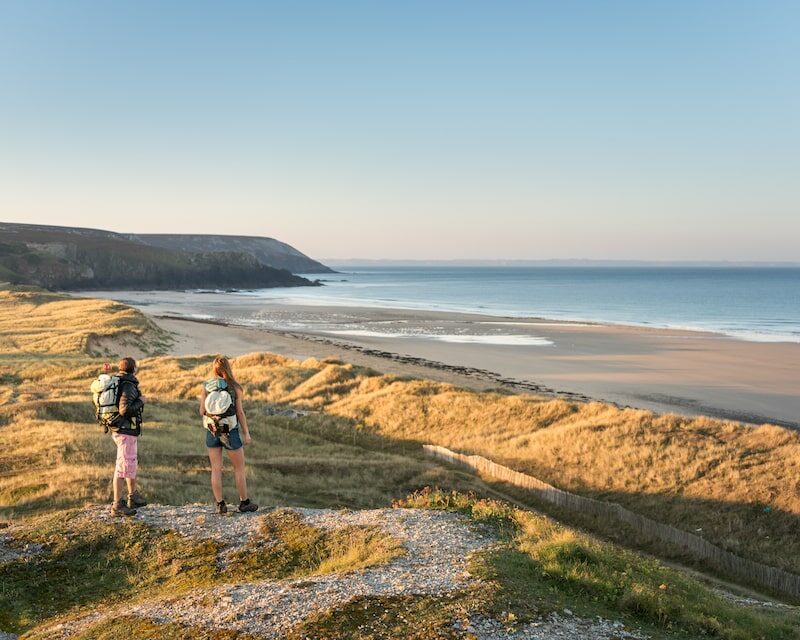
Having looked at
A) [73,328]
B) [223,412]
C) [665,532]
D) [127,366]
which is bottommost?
[665,532]

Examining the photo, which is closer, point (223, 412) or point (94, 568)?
point (94, 568)

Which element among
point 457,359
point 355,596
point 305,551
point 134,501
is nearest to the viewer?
point 355,596

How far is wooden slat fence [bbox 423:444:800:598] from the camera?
17.5m

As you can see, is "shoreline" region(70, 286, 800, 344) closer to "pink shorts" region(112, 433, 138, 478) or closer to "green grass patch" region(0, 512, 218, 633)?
"pink shorts" region(112, 433, 138, 478)

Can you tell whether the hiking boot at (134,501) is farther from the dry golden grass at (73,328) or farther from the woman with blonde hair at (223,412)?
the dry golden grass at (73,328)

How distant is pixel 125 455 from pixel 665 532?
15.1 metres

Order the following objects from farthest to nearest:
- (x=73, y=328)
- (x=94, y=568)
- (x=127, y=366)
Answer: (x=73, y=328) → (x=127, y=366) → (x=94, y=568)

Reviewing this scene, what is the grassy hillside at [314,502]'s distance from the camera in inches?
344

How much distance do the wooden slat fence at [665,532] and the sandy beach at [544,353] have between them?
19682mm

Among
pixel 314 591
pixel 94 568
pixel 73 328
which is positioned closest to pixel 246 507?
pixel 94 568

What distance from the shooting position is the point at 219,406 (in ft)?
38.1

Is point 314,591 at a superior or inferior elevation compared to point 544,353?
superior

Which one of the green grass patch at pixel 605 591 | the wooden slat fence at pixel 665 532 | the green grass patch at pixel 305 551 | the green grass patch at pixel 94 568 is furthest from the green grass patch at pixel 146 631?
the wooden slat fence at pixel 665 532

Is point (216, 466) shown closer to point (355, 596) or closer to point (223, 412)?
point (223, 412)
